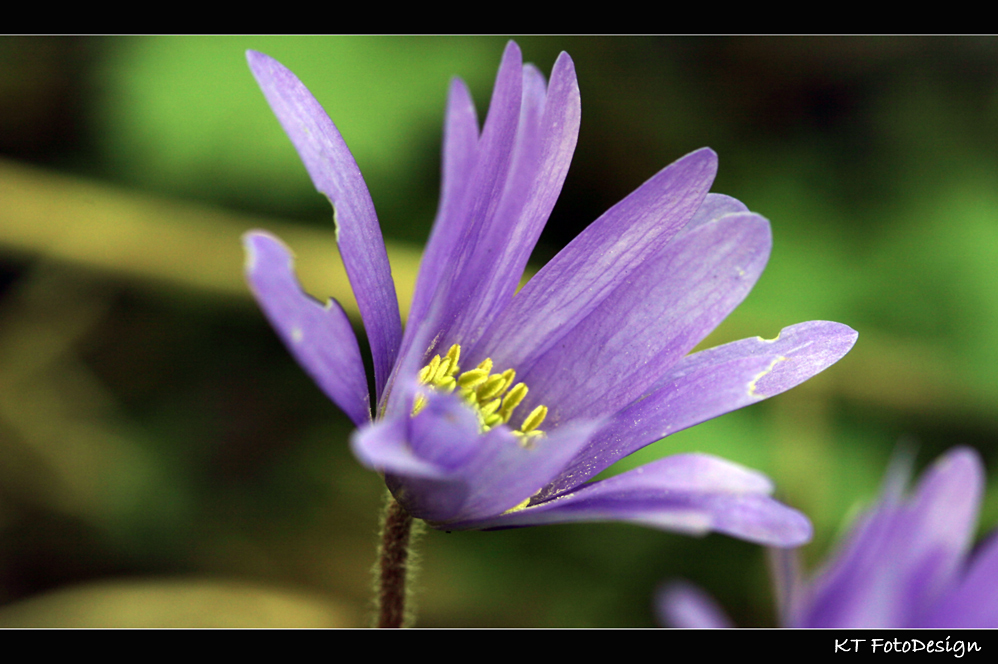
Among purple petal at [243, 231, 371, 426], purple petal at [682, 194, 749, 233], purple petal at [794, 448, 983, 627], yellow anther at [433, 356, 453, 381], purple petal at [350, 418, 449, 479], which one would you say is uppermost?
purple petal at [682, 194, 749, 233]

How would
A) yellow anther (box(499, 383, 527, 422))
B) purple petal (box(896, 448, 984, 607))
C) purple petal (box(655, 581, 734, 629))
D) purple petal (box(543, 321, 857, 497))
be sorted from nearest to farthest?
purple petal (box(543, 321, 857, 497))
yellow anther (box(499, 383, 527, 422))
purple petal (box(896, 448, 984, 607))
purple petal (box(655, 581, 734, 629))

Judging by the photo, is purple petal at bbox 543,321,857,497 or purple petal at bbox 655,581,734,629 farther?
purple petal at bbox 655,581,734,629

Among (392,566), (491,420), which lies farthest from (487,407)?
(392,566)

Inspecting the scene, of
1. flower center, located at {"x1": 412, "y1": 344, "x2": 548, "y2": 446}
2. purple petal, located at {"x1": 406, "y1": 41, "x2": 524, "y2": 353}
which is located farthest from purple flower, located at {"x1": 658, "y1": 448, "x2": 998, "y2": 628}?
purple petal, located at {"x1": 406, "y1": 41, "x2": 524, "y2": 353}

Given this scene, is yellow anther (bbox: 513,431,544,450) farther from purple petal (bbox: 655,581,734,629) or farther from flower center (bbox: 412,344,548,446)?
purple petal (bbox: 655,581,734,629)

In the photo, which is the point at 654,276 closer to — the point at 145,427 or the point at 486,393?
the point at 486,393

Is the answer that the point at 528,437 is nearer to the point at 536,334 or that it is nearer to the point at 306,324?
the point at 536,334

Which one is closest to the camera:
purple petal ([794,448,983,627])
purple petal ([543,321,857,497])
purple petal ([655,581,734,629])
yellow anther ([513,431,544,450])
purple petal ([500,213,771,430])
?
purple petal ([543,321,857,497])

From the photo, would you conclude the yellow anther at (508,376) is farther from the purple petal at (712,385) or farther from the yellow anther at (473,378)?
the purple petal at (712,385)
